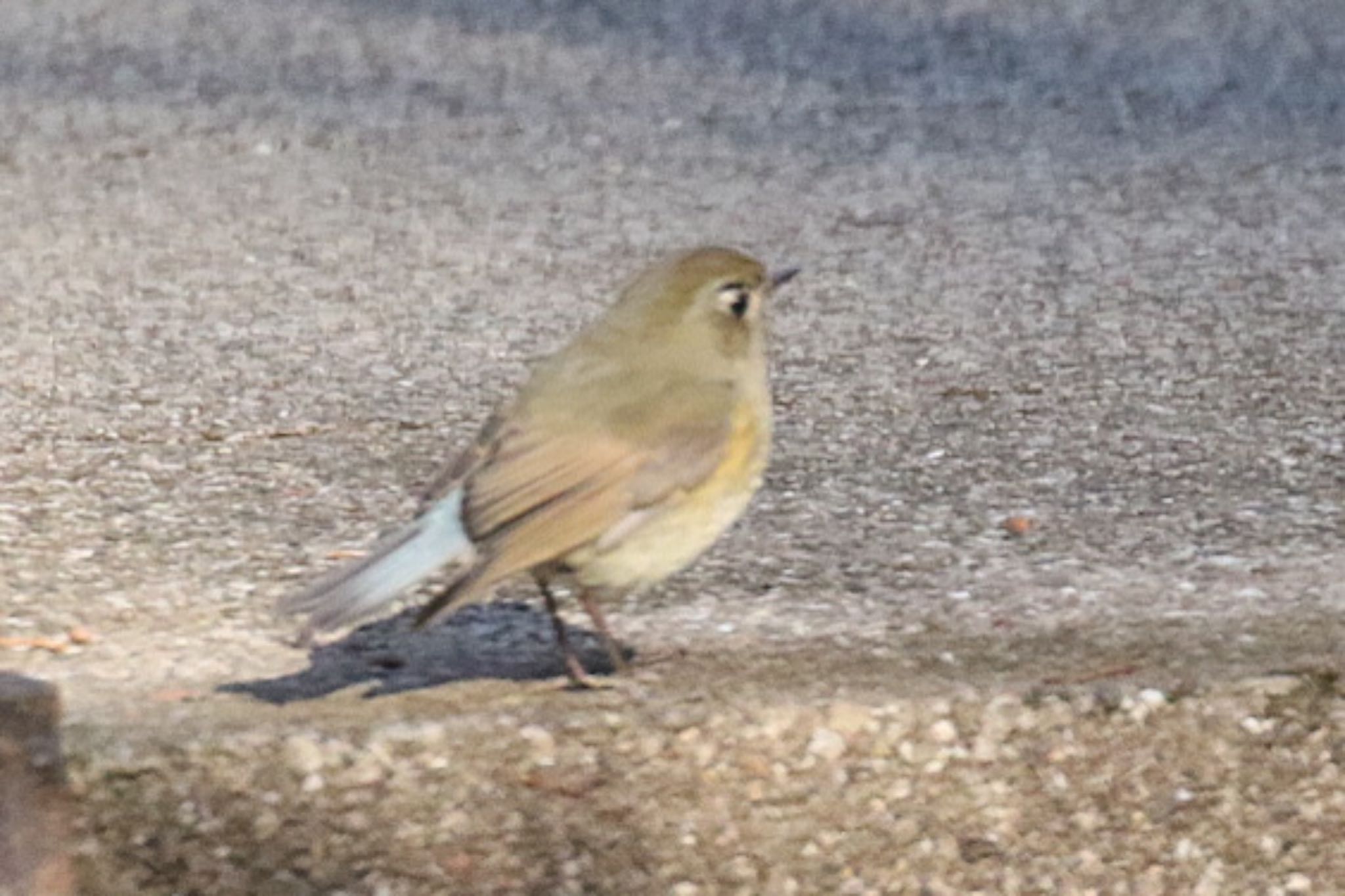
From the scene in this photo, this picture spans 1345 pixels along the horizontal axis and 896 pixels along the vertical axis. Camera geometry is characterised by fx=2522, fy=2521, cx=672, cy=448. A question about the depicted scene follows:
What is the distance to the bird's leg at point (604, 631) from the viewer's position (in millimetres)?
3264

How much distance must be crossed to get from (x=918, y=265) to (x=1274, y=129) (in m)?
1.55

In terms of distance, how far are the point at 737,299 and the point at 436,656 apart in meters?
0.64

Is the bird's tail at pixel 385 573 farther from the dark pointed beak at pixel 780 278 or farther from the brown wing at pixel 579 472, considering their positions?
the dark pointed beak at pixel 780 278

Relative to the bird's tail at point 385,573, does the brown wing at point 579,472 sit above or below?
above

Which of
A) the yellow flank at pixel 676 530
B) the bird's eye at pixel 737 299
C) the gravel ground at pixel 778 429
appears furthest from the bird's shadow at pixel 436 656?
the bird's eye at pixel 737 299

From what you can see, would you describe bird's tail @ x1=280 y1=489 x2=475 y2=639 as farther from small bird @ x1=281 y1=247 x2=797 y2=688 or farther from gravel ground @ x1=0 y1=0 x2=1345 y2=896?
gravel ground @ x1=0 y1=0 x2=1345 y2=896

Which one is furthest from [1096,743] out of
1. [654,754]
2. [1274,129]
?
[1274,129]

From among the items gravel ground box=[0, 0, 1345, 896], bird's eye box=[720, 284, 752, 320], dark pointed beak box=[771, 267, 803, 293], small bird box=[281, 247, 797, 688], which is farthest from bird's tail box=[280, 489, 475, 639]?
dark pointed beak box=[771, 267, 803, 293]

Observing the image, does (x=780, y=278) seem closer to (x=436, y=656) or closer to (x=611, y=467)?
(x=611, y=467)

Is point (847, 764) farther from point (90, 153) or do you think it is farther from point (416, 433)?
point (90, 153)

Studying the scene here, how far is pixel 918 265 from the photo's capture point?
5.35 meters

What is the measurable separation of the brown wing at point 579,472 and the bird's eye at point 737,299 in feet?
0.54

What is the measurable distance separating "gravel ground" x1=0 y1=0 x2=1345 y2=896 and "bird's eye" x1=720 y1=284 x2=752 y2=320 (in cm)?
43

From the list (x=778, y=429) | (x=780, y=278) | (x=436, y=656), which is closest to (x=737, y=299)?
(x=780, y=278)
